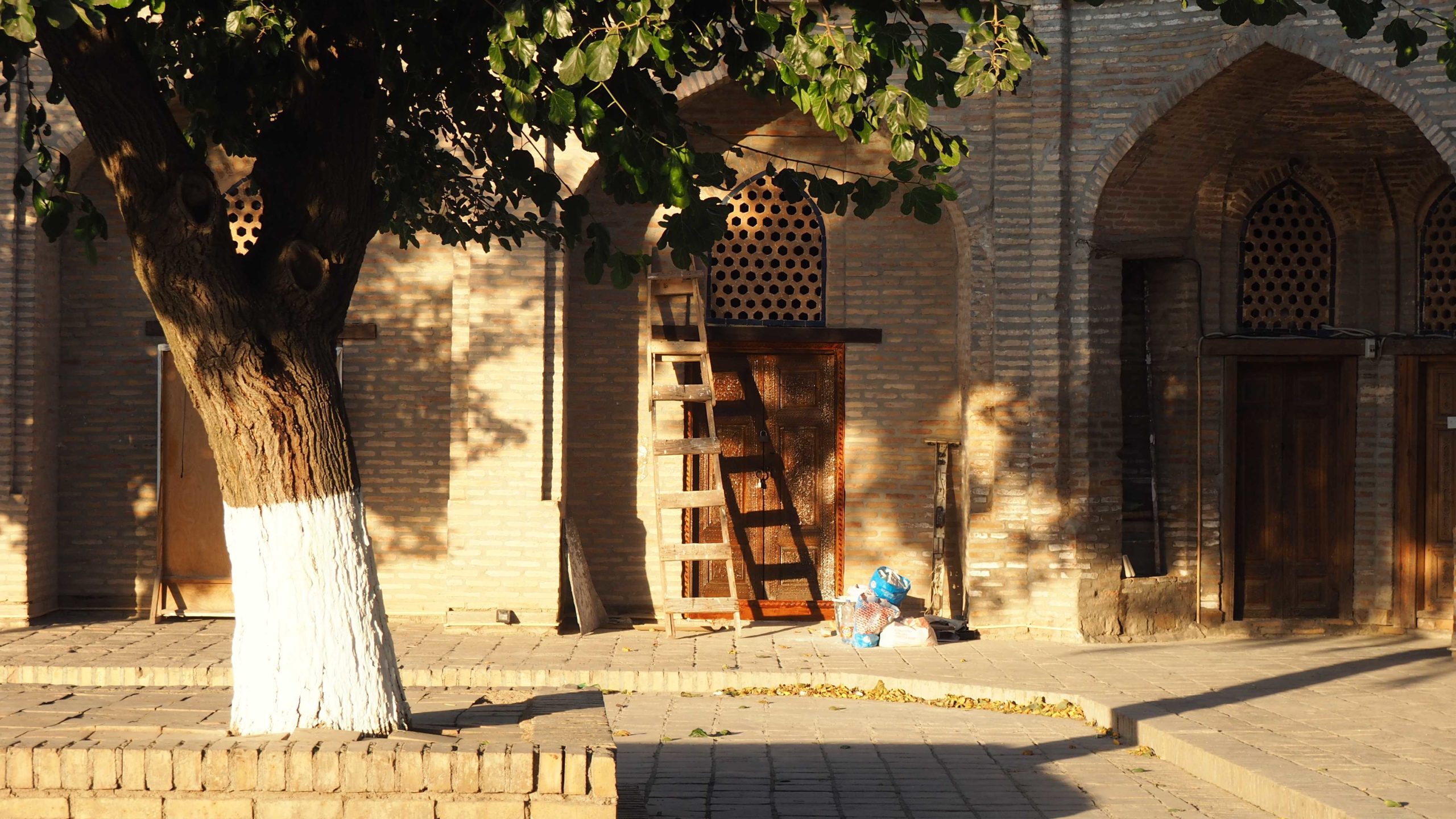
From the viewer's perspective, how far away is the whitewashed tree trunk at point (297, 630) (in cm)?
529

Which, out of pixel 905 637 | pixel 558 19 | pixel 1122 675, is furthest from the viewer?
pixel 905 637

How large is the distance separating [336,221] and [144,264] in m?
0.66

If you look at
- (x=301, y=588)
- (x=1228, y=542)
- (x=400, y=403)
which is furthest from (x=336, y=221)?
(x=1228, y=542)

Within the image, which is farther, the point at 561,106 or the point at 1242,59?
the point at 1242,59

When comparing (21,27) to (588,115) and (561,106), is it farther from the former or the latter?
(588,115)

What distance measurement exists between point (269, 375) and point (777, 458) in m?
7.68

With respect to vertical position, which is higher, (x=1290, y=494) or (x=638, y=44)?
(x=638, y=44)

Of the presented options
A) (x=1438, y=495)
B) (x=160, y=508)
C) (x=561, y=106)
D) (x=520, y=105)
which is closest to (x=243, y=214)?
(x=160, y=508)

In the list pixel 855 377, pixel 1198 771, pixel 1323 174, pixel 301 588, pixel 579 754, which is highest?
pixel 1323 174

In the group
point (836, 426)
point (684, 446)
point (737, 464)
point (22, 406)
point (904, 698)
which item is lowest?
point (904, 698)

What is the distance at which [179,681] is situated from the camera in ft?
32.0

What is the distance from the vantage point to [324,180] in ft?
18.0

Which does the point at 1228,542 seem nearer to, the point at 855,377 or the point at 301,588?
the point at 855,377

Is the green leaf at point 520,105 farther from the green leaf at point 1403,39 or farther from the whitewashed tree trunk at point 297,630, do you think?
the green leaf at point 1403,39
